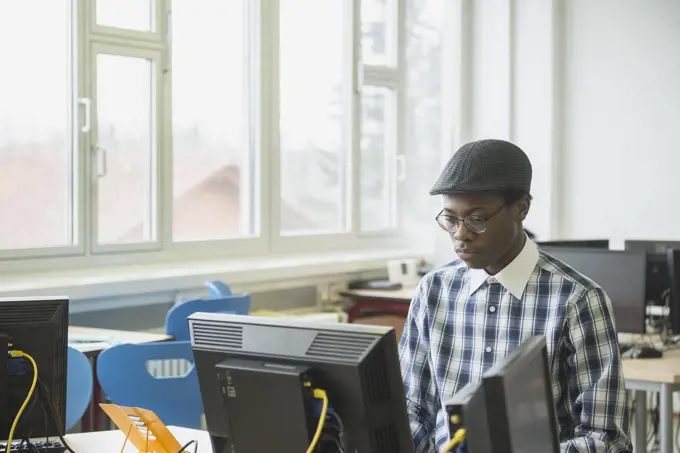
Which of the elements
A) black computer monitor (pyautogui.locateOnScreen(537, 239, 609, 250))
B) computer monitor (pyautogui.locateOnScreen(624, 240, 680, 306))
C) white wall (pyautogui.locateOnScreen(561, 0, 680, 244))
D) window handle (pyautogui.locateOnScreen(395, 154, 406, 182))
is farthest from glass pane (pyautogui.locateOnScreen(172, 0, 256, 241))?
white wall (pyautogui.locateOnScreen(561, 0, 680, 244))

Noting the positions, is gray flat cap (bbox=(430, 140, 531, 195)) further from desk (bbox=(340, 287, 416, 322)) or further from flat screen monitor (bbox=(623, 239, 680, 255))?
desk (bbox=(340, 287, 416, 322))

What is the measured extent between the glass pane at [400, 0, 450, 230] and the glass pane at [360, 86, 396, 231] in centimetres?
15

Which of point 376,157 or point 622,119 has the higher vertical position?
point 622,119

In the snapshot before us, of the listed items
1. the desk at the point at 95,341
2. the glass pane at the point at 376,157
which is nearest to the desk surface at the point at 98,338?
the desk at the point at 95,341

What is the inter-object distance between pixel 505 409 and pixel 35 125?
322 cm

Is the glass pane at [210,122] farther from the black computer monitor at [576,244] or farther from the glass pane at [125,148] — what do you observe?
the black computer monitor at [576,244]

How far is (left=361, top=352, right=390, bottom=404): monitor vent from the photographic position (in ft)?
4.52

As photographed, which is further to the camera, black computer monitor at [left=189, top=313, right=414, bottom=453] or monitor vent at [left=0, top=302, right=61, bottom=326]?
monitor vent at [left=0, top=302, right=61, bottom=326]

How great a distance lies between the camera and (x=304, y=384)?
4.63 feet

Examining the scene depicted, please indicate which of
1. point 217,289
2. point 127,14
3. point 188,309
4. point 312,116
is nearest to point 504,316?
point 188,309

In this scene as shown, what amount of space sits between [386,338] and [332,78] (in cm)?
417

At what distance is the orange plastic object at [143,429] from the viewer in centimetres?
179

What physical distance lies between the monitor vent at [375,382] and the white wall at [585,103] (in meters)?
4.51

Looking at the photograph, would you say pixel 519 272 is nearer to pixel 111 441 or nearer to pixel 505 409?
pixel 505 409
